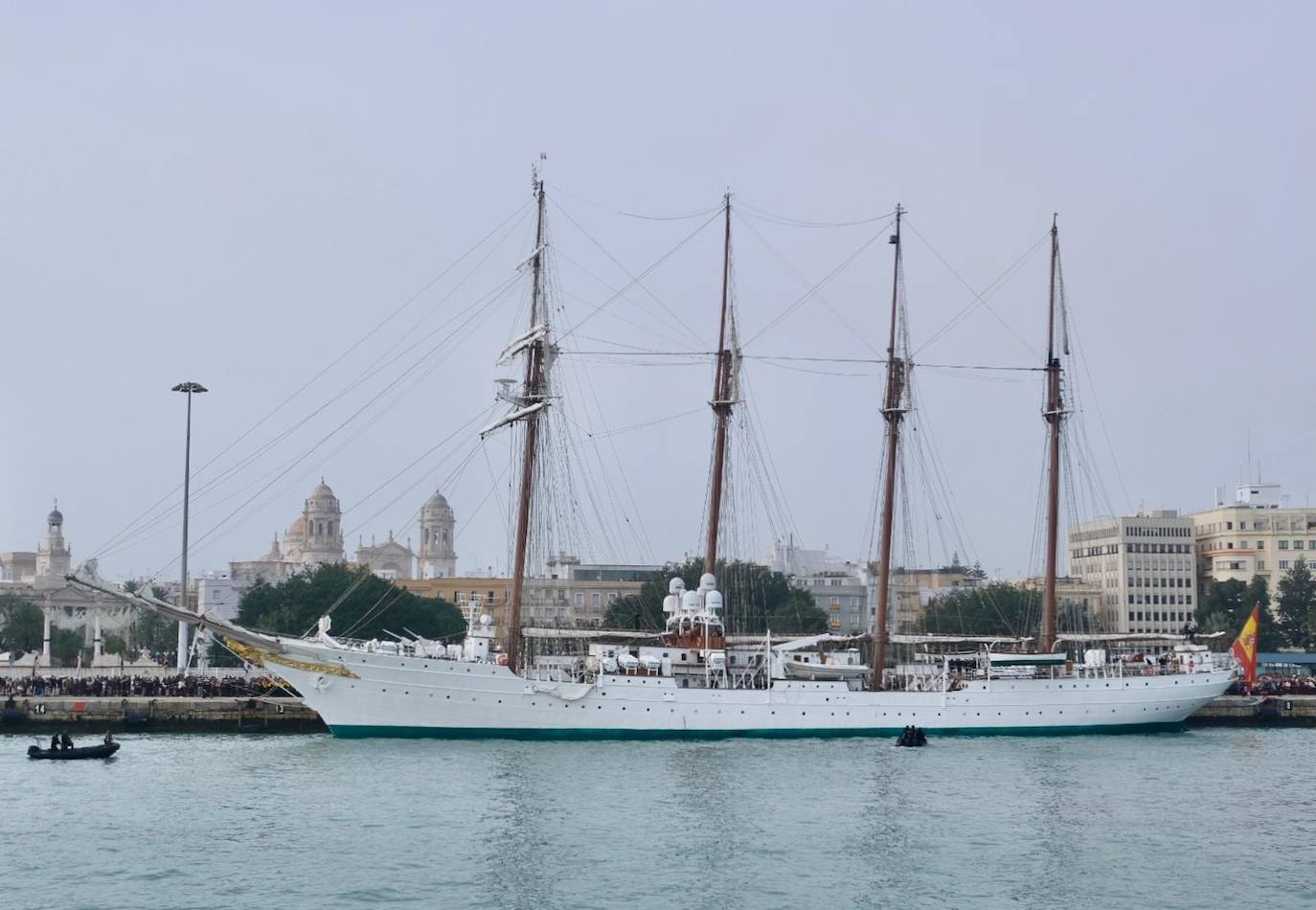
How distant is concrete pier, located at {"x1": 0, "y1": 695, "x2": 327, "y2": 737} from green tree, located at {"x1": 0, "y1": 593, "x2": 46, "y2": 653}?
6558 cm

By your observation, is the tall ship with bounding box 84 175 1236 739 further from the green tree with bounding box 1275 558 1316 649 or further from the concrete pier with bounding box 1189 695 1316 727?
the green tree with bounding box 1275 558 1316 649

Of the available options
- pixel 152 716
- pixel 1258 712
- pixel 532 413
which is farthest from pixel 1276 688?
pixel 152 716

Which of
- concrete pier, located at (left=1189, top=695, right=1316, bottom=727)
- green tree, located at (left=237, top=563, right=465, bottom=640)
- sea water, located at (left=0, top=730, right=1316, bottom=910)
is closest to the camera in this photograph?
A: sea water, located at (left=0, top=730, right=1316, bottom=910)

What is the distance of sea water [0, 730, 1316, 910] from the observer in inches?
1351

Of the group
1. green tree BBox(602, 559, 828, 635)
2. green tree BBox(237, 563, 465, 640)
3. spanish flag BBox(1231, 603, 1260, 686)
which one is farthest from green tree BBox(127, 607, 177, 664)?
spanish flag BBox(1231, 603, 1260, 686)

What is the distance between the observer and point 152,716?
66438mm

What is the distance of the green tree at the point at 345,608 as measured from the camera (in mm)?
104688

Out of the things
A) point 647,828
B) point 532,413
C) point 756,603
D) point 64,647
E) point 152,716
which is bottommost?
point 64,647

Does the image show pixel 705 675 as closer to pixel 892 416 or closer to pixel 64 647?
pixel 892 416

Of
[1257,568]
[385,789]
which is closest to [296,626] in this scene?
[385,789]

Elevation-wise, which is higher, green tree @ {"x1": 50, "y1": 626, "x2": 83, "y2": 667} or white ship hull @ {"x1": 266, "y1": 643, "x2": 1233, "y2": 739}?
white ship hull @ {"x1": 266, "y1": 643, "x2": 1233, "y2": 739}

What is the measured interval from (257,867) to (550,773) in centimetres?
1677

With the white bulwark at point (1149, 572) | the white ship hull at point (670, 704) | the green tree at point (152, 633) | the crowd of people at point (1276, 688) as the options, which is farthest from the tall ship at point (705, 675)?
the white bulwark at point (1149, 572)

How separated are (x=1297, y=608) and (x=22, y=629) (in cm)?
9981
